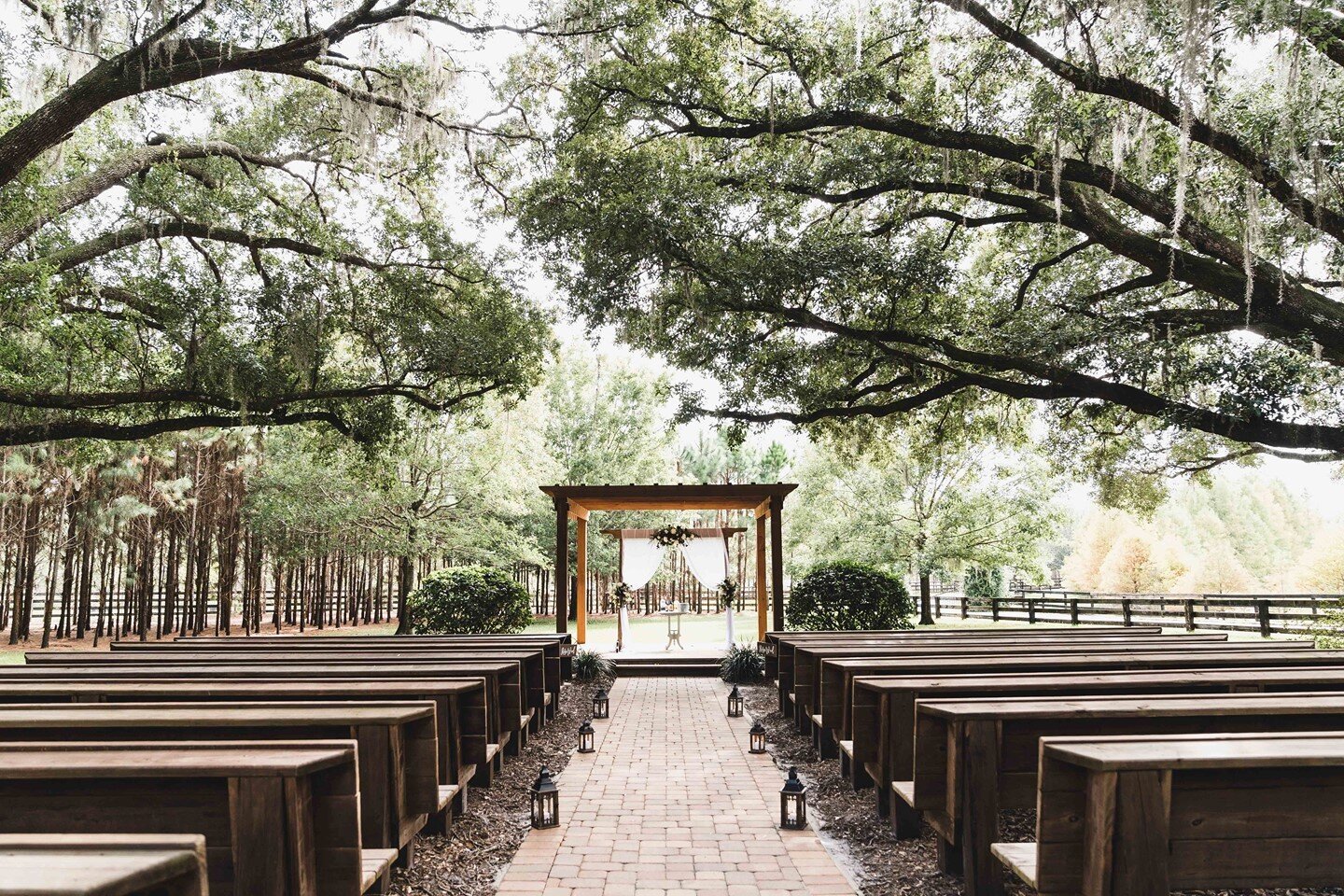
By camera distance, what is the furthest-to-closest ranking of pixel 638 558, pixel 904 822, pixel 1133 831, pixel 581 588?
pixel 638 558
pixel 581 588
pixel 904 822
pixel 1133 831

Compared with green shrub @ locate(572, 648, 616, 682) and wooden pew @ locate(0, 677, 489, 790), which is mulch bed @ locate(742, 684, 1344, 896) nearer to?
wooden pew @ locate(0, 677, 489, 790)

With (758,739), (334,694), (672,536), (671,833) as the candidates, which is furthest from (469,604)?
(334,694)

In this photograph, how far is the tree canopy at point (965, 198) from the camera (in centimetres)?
764

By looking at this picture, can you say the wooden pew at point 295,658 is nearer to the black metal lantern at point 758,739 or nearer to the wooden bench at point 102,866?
the black metal lantern at point 758,739

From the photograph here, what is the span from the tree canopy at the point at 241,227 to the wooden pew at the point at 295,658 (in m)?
4.04

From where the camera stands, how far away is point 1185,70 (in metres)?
6.32

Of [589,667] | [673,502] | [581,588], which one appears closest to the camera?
[589,667]

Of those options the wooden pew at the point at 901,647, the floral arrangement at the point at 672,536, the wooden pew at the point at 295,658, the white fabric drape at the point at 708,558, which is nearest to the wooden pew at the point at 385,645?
the wooden pew at the point at 295,658

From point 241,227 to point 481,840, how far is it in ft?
31.9

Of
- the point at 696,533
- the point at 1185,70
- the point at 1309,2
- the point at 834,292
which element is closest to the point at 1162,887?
the point at 1185,70

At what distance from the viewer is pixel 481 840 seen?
470cm

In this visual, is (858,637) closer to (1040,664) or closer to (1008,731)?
(1040,664)

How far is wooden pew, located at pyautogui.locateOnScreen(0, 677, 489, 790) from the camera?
4027mm

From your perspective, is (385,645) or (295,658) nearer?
(295,658)
